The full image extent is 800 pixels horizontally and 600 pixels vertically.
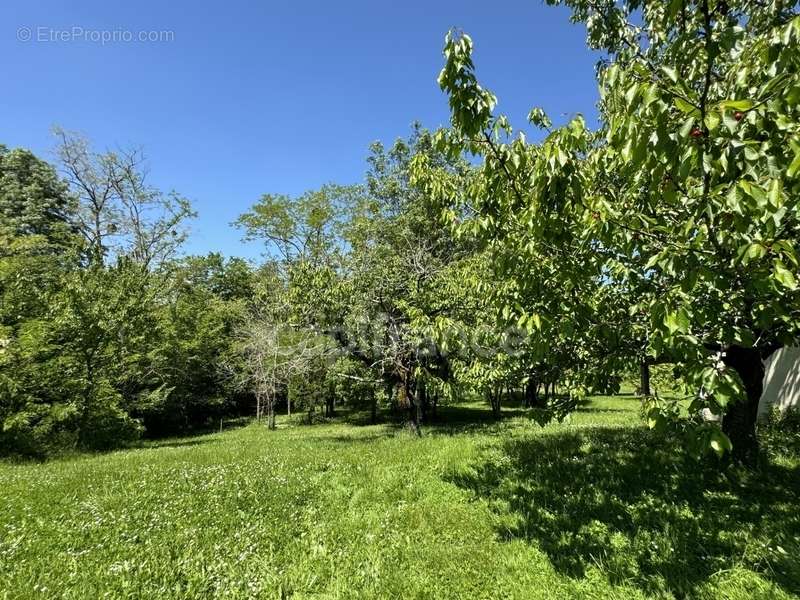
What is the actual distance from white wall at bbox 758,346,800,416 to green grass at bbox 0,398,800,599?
8.23 metres

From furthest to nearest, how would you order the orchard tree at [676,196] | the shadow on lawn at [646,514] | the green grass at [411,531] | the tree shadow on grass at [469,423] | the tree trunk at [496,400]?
the tree trunk at [496,400] → the tree shadow on grass at [469,423] → the shadow on lawn at [646,514] → the green grass at [411,531] → the orchard tree at [676,196]

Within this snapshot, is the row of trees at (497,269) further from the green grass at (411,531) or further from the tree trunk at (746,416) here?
the green grass at (411,531)

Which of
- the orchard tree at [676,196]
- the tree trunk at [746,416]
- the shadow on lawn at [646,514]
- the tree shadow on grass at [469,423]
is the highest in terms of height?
the orchard tree at [676,196]

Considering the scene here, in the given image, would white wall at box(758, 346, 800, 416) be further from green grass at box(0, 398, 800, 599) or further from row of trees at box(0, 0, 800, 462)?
green grass at box(0, 398, 800, 599)

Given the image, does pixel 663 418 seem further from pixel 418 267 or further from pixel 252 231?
pixel 252 231

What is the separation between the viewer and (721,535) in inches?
214

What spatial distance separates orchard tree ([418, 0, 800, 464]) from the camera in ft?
7.32

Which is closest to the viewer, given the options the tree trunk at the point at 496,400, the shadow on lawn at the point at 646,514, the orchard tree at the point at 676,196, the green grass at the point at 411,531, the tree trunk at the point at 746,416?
the orchard tree at the point at 676,196

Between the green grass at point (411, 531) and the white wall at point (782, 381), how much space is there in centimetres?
823

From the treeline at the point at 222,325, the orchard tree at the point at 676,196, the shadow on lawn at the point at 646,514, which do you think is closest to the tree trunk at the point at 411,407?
the treeline at the point at 222,325

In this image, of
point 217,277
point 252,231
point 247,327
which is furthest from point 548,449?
point 217,277

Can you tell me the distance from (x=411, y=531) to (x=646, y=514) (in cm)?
351

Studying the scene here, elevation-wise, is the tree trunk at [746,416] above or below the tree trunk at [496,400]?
above

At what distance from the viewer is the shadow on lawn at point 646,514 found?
4.78 meters
